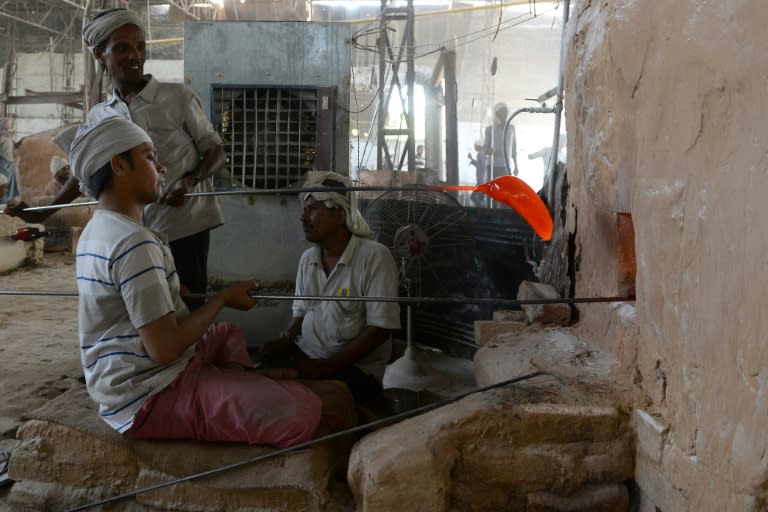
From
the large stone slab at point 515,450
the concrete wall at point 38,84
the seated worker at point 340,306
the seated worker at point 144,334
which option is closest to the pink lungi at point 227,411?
the seated worker at point 144,334

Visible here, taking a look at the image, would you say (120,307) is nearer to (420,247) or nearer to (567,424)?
(567,424)

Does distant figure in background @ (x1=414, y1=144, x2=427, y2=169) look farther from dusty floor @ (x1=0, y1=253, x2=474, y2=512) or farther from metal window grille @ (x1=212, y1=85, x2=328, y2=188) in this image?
metal window grille @ (x1=212, y1=85, x2=328, y2=188)

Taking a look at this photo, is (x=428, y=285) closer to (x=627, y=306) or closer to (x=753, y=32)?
(x=627, y=306)

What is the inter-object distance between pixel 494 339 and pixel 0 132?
39.3 ft

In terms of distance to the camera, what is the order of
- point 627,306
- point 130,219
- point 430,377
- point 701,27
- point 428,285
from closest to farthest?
point 701,27 < point 130,219 < point 627,306 < point 430,377 < point 428,285

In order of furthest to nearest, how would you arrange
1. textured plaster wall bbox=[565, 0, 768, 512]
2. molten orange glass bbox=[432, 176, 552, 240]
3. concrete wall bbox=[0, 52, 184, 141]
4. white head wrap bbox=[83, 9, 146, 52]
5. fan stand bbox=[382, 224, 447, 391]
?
concrete wall bbox=[0, 52, 184, 141] < fan stand bbox=[382, 224, 447, 391] < white head wrap bbox=[83, 9, 146, 52] < molten orange glass bbox=[432, 176, 552, 240] < textured plaster wall bbox=[565, 0, 768, 512]

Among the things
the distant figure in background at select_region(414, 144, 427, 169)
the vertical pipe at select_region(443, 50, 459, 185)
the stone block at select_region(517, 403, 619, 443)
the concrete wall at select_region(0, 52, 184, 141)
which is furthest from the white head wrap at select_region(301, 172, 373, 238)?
the concrete wall at select_region(0, 52, 184, 141)

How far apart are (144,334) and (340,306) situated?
1501 millimetres

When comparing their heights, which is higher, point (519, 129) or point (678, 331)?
point (519, 129)

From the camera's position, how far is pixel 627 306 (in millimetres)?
2336

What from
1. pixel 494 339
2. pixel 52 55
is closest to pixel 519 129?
pixel 52 55

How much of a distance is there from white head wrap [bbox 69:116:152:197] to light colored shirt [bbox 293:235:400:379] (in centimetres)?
156

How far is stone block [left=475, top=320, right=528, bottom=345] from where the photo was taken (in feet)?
10.5

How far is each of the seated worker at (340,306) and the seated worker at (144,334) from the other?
1.09 metres
